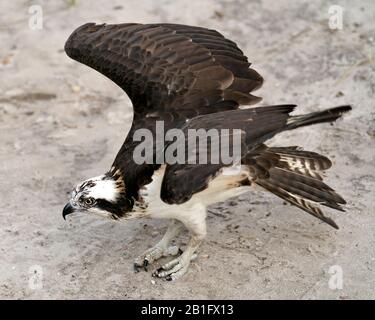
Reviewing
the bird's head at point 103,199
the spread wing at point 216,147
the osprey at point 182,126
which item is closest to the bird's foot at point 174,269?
the osprey at point 182,126

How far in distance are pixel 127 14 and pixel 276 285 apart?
491cm

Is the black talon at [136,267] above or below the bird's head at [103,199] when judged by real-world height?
below

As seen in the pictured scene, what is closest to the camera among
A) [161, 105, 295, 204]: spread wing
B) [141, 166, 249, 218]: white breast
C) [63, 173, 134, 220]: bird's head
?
[161, 105, 295, 204]: spread wing

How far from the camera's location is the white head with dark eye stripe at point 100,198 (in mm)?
6379

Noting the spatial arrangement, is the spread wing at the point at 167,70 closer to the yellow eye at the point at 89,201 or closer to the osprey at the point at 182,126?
the osprey at the point at 182,126

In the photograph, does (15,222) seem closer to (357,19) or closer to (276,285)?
(276,285)

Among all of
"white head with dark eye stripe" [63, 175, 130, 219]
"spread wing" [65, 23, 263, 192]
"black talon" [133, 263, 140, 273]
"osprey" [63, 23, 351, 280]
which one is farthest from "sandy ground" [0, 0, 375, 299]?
"spread wing" [65, 23, 263, 192]

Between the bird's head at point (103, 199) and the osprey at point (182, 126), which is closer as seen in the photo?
the osprey at point (182, 126)

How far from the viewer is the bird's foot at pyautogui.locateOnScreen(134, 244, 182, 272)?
661 centimetres

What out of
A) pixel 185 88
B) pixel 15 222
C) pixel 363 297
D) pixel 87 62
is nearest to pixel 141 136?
pixel 185 88

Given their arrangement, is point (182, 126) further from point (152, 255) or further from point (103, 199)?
point (152, 255)

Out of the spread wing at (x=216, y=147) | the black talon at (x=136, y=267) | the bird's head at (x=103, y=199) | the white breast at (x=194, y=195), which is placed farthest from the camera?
the black talon at (x=136, y=267)

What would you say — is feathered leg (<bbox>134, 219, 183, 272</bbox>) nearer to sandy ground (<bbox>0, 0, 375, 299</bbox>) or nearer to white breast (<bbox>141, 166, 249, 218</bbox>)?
sandy ground (<bbox>0, 0, 375, 299</bbox>)

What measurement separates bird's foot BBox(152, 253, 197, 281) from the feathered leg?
139 mm
